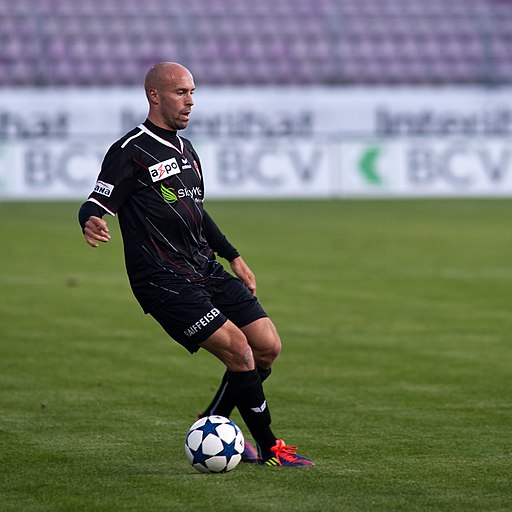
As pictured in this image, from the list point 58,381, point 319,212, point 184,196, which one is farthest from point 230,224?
point 184,196

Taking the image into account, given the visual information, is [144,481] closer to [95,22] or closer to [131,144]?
[131,144]

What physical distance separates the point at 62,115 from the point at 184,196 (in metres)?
23.2

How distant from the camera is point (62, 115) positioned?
28.8 meters

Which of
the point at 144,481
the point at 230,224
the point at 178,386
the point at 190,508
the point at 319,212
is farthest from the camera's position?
the point at 319,212

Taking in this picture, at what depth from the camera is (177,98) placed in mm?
6105

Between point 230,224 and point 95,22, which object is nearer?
point 230,224

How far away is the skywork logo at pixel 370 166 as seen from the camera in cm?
2798

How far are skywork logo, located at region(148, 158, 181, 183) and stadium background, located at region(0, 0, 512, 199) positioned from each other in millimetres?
21098

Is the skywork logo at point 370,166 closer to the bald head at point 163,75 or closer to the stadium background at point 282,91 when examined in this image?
the stadium background at point 282,91

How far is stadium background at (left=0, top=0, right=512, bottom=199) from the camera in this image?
91.2 feet

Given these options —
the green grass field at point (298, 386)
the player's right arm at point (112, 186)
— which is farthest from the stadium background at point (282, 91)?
the player's right arm at point (112, 186)

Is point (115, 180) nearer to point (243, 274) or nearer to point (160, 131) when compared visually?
point (160, 131)

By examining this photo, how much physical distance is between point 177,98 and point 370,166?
2235 cm

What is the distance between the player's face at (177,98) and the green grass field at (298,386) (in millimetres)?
1729
